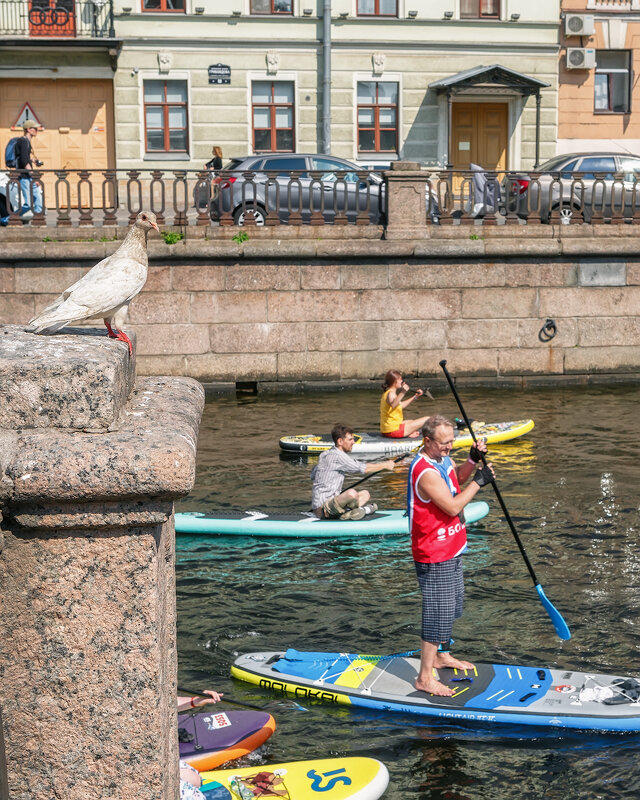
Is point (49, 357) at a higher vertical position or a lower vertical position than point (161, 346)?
higher

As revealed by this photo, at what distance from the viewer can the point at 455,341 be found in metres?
18.0

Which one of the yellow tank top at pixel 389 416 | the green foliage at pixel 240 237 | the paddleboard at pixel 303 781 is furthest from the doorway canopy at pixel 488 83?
the paddleboard at pixel 303 781

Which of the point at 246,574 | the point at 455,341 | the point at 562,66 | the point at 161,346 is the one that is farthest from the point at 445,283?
the point at 562,66

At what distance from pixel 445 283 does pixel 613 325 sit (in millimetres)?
2849

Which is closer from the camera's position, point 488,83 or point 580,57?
point 488,83

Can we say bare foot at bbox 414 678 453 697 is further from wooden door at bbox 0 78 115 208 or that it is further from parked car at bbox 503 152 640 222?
wooden door at bbox 0 78 115 208

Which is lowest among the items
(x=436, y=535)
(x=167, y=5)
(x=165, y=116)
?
(x=436, y=535)

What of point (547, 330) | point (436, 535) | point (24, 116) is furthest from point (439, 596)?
point (24, 116)

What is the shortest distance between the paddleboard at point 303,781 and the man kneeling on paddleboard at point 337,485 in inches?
202

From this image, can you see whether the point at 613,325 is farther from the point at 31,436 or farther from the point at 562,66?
the point at 31,436

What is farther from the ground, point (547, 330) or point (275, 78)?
point (275, 78)

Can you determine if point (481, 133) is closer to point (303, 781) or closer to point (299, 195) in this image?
point (299, 195)

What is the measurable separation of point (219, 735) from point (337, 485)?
530cm

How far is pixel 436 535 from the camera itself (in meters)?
6.46
